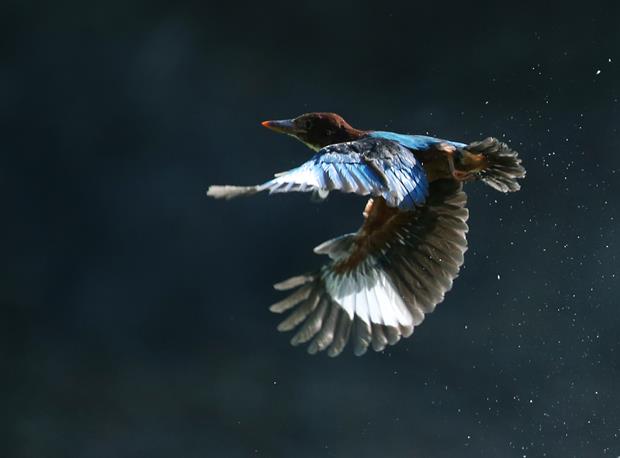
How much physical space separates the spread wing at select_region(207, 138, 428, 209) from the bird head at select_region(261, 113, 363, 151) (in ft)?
0.62

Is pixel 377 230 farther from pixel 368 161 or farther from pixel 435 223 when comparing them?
pixel 368 161

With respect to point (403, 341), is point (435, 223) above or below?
above

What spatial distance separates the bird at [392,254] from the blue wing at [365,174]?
28 millimetres

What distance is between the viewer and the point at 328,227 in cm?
418

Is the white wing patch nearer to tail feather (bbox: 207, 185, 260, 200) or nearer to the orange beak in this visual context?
the orange beak

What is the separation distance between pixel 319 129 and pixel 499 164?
491 mm

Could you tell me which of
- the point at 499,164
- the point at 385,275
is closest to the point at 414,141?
the point at 499,164

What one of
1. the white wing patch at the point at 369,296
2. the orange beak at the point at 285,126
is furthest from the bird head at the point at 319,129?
the white wing patch at the point at 369,296

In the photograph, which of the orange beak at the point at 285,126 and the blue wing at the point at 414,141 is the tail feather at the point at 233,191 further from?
the orange beak at the point at 285,126

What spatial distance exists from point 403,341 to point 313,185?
1.67 meters

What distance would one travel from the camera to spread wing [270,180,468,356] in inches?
116

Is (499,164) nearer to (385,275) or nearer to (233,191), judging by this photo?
(385,275)

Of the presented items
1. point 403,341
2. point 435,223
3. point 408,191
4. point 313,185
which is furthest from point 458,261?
point 403,341

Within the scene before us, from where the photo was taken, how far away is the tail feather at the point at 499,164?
2893 mm
